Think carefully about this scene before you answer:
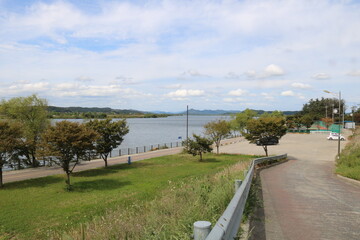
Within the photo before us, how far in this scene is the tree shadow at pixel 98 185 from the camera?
57.5 ft

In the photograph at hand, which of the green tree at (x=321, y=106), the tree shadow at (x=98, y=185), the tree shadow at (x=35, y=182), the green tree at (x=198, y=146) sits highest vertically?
the green tree at (x=321, y=106)

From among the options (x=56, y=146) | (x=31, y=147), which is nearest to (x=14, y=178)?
(x=31, y=147)

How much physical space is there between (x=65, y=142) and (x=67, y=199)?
5054mm

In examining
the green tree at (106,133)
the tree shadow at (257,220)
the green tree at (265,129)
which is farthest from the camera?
the green tree at (265,129)

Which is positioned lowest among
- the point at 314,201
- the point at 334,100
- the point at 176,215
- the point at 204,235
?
the point at 314,201

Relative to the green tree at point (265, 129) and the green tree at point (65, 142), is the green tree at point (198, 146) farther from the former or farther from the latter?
the green tree at point (65, 142)

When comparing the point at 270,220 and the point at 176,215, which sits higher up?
the point at 176,215

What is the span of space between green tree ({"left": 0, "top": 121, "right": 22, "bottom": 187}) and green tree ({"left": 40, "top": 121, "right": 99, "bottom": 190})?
252cm

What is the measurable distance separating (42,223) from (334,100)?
140296 mm

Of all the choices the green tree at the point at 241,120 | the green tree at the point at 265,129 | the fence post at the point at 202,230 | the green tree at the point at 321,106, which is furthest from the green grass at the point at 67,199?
the green tree at the point at 321,106

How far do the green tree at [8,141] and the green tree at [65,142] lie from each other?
2519mm

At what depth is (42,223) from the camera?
427 inches

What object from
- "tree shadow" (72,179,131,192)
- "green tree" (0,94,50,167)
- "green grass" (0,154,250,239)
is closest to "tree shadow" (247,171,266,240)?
"green grass" (0,154,250,239)

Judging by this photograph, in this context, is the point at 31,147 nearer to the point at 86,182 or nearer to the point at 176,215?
the point at 86,182
